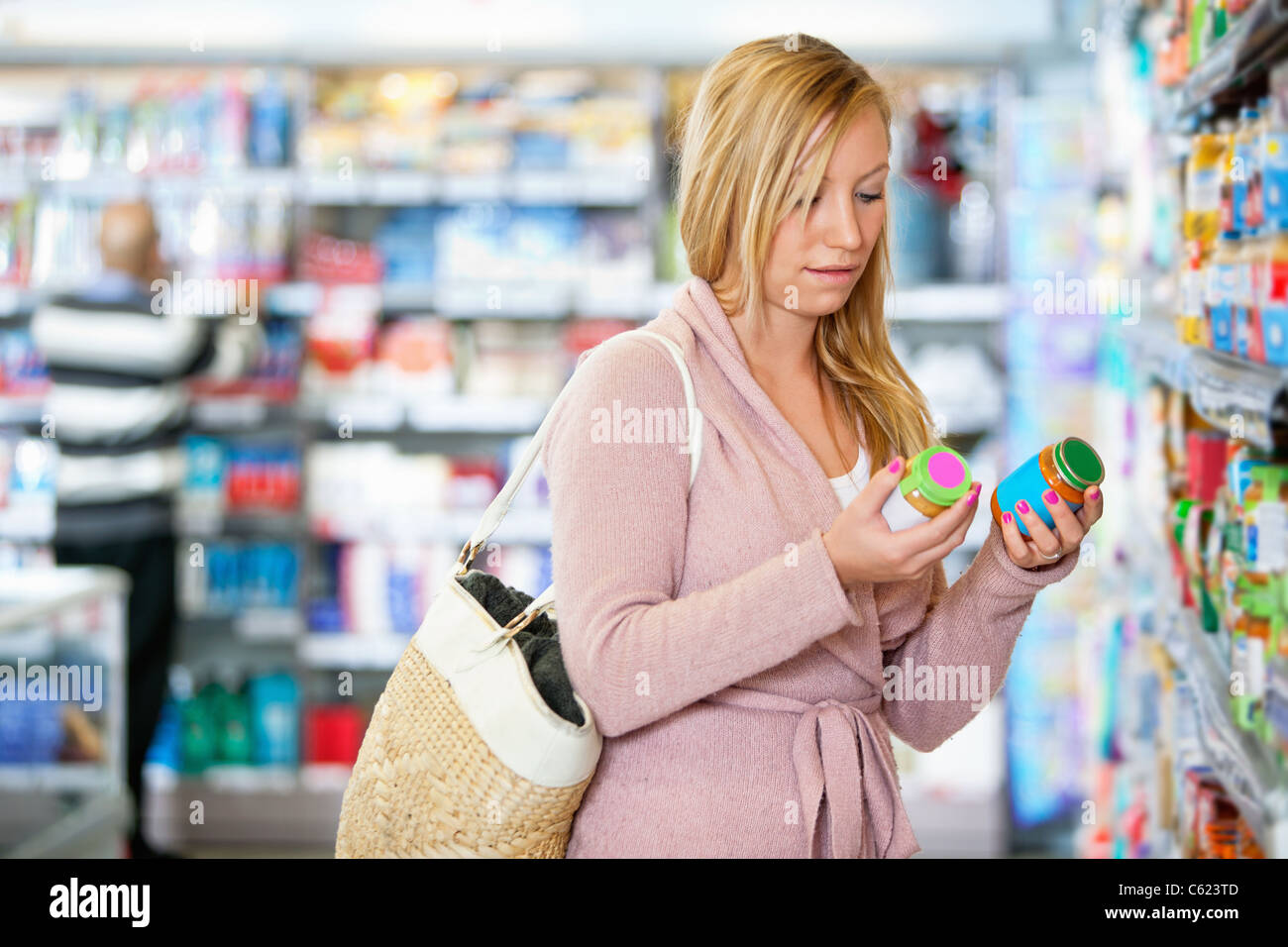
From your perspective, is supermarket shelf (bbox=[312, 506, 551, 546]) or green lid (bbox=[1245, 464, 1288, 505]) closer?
green lid (bbox=[1245, 464, 1288, 505])

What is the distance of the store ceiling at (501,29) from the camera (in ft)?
14.0

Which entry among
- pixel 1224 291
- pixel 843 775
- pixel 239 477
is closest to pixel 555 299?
pixel 239 477

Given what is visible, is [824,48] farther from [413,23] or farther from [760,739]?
[413,23]

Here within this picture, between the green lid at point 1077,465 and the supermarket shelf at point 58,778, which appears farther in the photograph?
the supermarket shelf at point 58,778

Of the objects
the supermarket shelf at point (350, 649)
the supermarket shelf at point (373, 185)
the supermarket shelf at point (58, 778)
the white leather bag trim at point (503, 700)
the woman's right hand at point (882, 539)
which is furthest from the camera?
the supermarket shelf at point (350, 649)

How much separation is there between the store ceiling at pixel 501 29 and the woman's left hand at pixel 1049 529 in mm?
3087

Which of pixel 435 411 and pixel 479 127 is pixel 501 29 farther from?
pixel 435 411

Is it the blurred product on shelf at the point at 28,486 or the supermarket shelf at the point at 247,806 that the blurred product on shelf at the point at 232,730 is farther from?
the blurred product on shelf at the point at 28,486

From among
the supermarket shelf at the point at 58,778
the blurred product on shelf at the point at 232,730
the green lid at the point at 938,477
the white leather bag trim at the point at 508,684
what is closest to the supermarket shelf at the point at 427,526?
the blurred product on shelf at the point at 232,730

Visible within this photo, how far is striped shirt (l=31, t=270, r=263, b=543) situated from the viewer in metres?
3.78

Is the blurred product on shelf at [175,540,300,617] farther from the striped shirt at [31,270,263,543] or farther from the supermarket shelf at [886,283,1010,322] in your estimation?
the supermarket shelf at [886,283,1010,322]

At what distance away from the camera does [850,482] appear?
1472mm

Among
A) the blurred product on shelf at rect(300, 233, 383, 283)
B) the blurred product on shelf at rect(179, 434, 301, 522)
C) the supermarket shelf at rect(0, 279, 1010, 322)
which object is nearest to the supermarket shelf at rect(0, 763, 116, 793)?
the blurred product on shelf at rect(179, 434, 301, 522)

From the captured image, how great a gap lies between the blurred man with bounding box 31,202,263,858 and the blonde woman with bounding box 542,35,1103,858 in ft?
8.96
